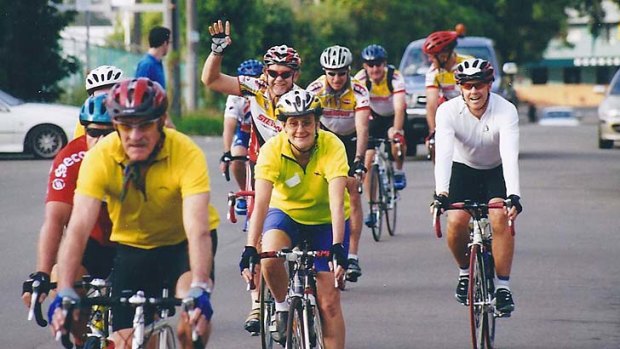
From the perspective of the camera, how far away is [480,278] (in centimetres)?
939

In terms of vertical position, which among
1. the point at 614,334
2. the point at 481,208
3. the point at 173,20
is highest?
the point at 173,20

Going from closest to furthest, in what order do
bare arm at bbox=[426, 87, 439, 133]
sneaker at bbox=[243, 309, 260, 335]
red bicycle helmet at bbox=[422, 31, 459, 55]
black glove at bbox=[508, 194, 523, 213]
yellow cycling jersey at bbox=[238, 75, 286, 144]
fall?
black glove at bbox=[508, 194, 523, 213], sneaker at bbox=[243, 309, 260, 335], yellow cycling jersey at bbox=[238, 75, 286, 144], red bicycle helmet at bbox=[422, 31, 459, 55], bare arm at bbox=[426, 87, 439, 133]

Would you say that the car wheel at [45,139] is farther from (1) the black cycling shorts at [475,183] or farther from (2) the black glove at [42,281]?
(2) the black glove at [42,281]

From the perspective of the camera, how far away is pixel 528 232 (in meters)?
16.4

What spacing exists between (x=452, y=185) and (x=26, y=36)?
22874 mm

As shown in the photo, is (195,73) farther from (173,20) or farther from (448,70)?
(448,70)

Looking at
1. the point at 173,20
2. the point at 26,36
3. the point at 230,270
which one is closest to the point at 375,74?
the point at 230,270

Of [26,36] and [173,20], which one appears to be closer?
[26,36]

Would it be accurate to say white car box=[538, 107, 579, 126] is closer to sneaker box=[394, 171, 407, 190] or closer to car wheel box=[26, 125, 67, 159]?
car wheel box=[26, 125, 67, 159]

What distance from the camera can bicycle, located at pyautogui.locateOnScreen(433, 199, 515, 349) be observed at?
9.23 m

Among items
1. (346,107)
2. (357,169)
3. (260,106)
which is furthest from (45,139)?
(260,106)

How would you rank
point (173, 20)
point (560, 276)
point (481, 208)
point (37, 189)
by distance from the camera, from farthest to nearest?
1. point (173, 20)
2. point (37, 189)
3. point (560, 276)
4. point (481, 208)

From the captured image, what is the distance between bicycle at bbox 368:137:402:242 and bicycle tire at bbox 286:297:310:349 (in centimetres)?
765

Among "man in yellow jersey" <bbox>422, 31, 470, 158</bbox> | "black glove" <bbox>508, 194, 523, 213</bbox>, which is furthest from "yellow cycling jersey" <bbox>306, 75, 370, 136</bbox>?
"black glove" <bbox>508, 194, 523, 213</bbox>
